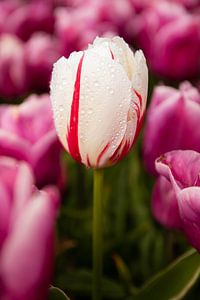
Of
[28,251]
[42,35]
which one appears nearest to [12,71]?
[42,35]

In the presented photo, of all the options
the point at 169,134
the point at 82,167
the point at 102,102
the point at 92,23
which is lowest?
the point at 82,167

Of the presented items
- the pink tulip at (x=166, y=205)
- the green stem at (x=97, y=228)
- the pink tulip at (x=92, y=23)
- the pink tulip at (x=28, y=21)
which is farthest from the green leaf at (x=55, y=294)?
the pink tulip at (x=28, y=21)

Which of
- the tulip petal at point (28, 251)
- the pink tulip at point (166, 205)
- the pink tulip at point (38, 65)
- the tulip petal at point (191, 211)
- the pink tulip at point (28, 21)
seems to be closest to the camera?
the tulip petal at point (28, 251)

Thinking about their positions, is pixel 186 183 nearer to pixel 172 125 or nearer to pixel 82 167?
pixel 172 125

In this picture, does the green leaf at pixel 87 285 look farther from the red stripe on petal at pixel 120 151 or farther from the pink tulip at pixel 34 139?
the red stripe on petal at pixel 120 151

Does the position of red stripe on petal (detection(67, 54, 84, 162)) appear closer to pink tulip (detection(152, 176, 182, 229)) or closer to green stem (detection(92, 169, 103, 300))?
green stem (detection(92, 169, 103, 300))

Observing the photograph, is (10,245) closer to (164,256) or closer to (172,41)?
(164,256)

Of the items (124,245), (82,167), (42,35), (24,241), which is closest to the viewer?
(24,241)
